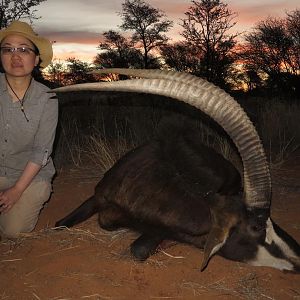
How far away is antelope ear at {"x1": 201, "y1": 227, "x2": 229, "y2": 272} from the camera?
8.89ft

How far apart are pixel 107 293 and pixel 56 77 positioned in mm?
12723

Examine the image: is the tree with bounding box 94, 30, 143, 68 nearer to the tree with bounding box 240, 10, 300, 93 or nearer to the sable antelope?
the tree with bounding box 240, 10, 300, 93

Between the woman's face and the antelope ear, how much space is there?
169cm

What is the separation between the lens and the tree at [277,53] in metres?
19.1

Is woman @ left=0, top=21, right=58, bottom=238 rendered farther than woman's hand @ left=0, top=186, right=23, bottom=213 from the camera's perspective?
No

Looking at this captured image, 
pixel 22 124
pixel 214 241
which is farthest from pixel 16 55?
pixel 214 241

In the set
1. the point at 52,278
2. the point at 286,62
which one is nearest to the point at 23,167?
the point at 52,278

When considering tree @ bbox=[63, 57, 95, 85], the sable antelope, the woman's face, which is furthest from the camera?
tree @ bbox=[63, 57, 95, 85]

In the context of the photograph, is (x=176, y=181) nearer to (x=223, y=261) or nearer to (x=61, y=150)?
(x=223, y=261)

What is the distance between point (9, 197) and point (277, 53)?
17.6 metres

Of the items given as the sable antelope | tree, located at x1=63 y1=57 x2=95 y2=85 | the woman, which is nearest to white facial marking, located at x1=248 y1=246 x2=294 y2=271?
the sable antelope

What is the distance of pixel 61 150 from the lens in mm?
6008

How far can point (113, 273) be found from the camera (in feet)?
9.55

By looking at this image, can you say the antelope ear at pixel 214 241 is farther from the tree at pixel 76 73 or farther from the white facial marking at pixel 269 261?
the tree at pixel 76 73
